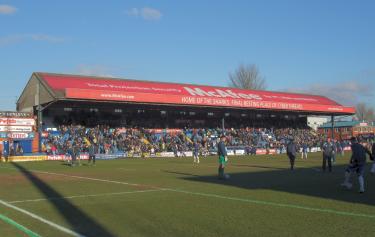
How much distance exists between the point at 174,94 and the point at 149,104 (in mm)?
3894

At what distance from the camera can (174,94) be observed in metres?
55.3

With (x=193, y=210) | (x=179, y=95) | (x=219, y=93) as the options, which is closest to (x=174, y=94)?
(x=179, y=95)

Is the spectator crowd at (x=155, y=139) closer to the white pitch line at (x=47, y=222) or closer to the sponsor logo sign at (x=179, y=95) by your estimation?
the sponsor logo sign at (x=179, y=95)

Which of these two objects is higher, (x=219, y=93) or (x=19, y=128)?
(x=219, y=93)

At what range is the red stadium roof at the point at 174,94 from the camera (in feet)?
160

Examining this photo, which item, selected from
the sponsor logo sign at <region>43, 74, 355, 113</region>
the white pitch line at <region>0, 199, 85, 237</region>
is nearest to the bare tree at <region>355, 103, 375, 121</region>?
the sponsor logo sign at <region>43, 74, 355, 113</region>

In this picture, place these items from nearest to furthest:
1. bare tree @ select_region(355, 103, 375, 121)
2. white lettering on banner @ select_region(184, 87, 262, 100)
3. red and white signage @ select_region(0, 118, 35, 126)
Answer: red and white signage @ select_region(0, 118, 35, 126), white lettering on banner @ select_region(184, 87, 262, 100), bare tree @ select_region(355, 103, 375, 121)

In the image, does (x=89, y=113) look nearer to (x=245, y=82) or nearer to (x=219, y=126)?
(x=219, y=126)

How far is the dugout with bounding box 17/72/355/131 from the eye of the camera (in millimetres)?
49375

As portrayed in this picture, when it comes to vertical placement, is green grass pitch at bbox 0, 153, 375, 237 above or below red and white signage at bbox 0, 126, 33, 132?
below

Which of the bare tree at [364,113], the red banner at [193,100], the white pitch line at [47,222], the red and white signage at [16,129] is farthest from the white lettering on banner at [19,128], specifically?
the bare tree at [364,113]

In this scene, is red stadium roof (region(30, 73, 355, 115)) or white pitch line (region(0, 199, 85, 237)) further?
red stadium roof (region(30, 73, 355, 115))

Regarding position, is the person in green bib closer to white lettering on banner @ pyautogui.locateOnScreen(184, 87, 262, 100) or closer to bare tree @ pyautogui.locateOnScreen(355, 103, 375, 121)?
white lettering on banner @ pyautogui.locateOnScreen(184, 87, 262, 100)

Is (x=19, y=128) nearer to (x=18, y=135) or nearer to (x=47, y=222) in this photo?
(x=18, y=135)
